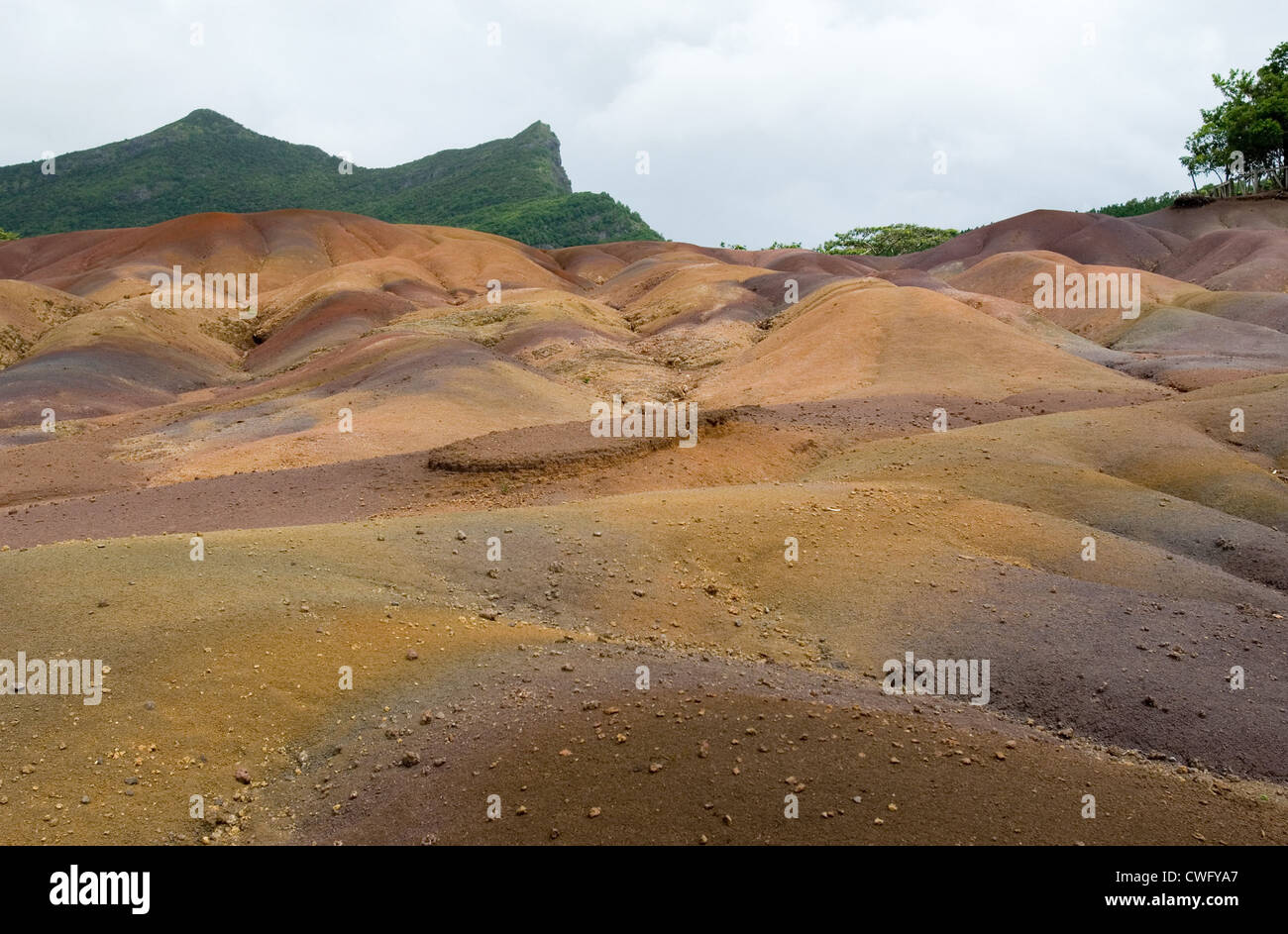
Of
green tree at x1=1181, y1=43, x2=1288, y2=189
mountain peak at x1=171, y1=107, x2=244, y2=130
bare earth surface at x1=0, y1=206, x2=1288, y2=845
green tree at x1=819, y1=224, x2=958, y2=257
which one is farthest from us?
mountain peak at x1=171, y1=107, x2=244, y2=130

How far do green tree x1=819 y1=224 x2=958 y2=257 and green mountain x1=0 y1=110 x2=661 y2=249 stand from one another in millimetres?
23122

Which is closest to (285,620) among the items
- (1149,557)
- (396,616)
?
(396,616)

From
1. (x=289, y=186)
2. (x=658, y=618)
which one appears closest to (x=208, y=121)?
(x=289, y=186)

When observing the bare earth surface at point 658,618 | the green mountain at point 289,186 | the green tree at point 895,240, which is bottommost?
the bare earth surface at point 658,618

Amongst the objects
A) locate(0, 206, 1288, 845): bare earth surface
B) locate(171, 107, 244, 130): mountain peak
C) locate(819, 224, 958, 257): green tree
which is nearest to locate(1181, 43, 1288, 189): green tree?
locate(819, 224, 958, 257): green tree

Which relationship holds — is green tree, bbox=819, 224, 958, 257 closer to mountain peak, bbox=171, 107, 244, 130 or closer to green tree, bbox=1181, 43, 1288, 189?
green tree, bbox=1181, 43, 1288, 189

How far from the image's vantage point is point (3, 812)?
5672mm

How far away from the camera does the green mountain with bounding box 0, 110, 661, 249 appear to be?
311ft

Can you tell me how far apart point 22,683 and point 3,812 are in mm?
1739

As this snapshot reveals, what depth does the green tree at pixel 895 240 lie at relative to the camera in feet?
269

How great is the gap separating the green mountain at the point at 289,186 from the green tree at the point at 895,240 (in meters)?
23.1

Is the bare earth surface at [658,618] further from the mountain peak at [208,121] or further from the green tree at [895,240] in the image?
the mountain peak at [208,121]

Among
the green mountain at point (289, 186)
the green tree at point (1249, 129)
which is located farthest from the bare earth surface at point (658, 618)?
the green mountain at point (289, 186)

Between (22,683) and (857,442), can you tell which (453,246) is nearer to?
(857,442)
